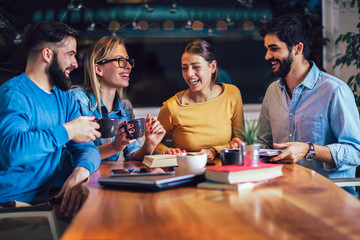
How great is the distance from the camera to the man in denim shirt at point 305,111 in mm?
2105

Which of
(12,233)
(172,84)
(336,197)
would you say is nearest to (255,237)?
(336,197)

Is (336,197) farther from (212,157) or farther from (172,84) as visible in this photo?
(172,84)

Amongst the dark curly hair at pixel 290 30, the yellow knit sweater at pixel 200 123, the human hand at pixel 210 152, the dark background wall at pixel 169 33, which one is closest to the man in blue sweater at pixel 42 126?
the human hand at pixel 210 152

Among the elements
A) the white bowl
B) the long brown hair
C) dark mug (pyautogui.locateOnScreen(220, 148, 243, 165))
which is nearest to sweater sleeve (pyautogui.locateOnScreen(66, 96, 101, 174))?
the white bowl

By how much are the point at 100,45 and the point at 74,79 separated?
1755mm

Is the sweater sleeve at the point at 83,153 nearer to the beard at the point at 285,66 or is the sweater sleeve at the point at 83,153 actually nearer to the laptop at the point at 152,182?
the laptop at the point at 152,182

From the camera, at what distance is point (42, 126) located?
1.87m

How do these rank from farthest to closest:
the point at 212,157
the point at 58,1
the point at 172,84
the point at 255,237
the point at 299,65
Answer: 1. the point at 172,84
2. the point at 58,1
3. the point at 299,65
4. the point at 212,157
5. the point at 255,237

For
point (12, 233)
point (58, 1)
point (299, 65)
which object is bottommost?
point (12, 233)

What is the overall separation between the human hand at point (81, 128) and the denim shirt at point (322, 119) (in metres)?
0.95

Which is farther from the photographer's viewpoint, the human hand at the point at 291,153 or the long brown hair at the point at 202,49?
the long brown hair at the point at 202,49

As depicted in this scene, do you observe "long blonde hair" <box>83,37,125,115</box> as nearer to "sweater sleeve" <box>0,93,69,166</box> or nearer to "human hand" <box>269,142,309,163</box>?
"sweater sleeve" <box>0,93,69,166</box>

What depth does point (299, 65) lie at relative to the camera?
2.55 meters

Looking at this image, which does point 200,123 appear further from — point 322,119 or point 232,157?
point 232,157
